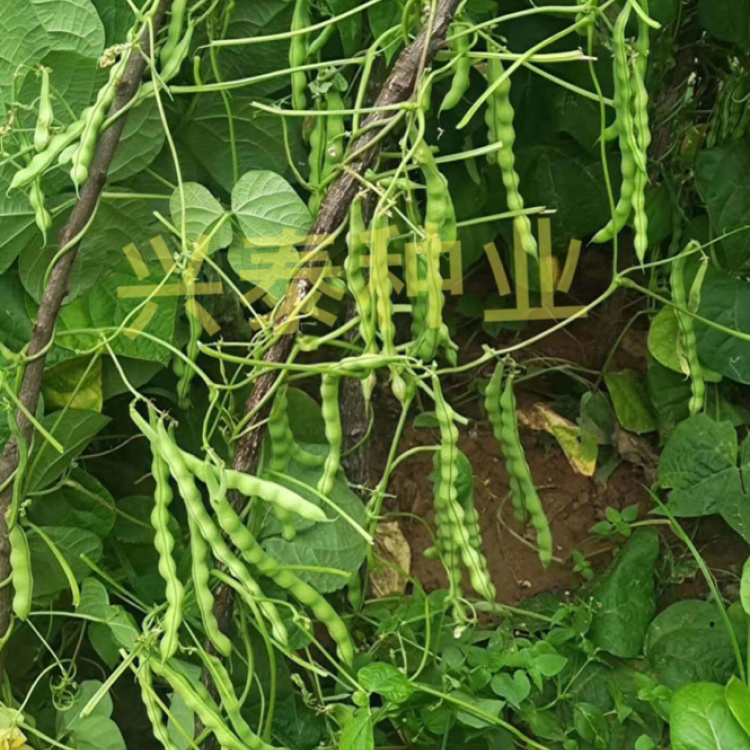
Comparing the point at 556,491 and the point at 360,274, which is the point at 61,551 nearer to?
the point at 360,274

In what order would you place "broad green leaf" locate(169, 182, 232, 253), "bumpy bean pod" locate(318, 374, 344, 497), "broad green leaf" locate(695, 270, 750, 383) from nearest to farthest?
"bumpy bean pod" locate(318, 374, 344, 497) < "broad green leaf" locate(169, 182, 232, 253) < "broad green leaf" locate(695, 270, 750, 383)

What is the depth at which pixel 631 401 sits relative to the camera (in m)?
1.48

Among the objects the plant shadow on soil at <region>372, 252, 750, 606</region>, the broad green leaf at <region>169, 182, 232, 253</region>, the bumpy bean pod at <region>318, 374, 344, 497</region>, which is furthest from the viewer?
the plant shadow on soil at <region>372, 252, 750, 606</region>

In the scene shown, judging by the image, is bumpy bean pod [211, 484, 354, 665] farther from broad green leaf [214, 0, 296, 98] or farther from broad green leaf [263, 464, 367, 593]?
broad green leaf [214, 0, 296, 98]

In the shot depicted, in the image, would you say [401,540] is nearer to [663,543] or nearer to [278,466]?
[663,543]

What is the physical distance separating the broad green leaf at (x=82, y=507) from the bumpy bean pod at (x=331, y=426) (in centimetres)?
30

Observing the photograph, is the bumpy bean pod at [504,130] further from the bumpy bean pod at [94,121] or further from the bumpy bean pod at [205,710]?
the bumpy bean pod at [205,710]

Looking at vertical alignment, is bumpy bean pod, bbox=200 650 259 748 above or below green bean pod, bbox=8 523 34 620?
below

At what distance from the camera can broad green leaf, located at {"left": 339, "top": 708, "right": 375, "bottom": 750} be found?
2.72 feet

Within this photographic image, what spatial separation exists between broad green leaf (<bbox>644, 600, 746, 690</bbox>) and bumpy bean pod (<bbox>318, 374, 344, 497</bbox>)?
0.54 meters

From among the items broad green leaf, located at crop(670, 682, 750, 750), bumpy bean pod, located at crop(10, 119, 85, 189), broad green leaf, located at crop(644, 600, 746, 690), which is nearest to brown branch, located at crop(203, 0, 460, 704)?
bumpy bean pod, located at crop(10, 119, 85, 189)

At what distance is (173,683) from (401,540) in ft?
2.10

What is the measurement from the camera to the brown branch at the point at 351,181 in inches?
31.5

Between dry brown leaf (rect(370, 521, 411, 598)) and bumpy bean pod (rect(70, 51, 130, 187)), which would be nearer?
bumpy bean pod (rect(70, 51, 130, 187))
